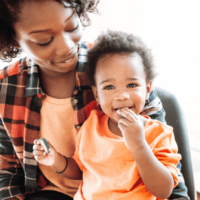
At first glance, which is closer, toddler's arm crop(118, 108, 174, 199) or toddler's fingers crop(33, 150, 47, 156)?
toddler's arm crop(118, 108, 174, 199)

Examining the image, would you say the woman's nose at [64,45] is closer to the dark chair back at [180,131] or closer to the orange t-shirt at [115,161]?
the orange t-shirt at [115,161]

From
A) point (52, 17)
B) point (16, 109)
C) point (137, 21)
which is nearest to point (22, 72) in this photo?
point (16, 109)

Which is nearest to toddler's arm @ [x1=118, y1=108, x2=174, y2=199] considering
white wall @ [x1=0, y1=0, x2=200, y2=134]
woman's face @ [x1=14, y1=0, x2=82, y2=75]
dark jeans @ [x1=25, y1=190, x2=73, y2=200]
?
woman's face @ [x1=14, y1=0, x2=82, y2=75]

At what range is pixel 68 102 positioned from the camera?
102 cm

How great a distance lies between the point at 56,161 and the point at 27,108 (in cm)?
31

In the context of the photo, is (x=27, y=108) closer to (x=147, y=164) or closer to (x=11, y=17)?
(x=11, y=17)

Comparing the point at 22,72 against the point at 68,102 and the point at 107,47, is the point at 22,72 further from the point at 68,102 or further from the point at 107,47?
the point at 107,47

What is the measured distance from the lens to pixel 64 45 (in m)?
0.81

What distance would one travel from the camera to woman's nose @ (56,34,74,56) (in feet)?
2.63

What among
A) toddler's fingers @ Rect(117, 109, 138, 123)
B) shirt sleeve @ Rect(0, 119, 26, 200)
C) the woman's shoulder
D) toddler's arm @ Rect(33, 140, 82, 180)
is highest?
the woman's shoulder

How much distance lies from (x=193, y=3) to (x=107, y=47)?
2.47 feet

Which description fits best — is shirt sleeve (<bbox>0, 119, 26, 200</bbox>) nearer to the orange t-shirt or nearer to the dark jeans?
the dark jeans

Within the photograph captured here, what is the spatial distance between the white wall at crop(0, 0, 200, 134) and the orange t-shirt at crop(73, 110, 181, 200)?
0.75 metres

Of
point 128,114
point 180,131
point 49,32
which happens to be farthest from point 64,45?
point 180,131
